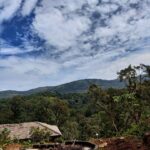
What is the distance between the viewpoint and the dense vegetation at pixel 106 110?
3510cm

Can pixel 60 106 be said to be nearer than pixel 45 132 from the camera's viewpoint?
No

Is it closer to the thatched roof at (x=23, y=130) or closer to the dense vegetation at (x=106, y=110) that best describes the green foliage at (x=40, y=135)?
the thatched roof at (x=23, y=130)

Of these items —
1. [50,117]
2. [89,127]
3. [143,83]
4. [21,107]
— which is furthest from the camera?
[21,107]

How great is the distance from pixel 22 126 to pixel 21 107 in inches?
1942

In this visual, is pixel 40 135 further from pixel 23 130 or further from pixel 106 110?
pixel 106 110

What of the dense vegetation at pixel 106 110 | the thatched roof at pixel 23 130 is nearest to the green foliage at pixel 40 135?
the thatched roof at pixel 23 130

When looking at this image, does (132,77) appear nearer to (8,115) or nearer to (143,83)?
(143,83)

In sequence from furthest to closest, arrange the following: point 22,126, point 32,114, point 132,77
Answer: point 32,114
point 132,77
point 22,126

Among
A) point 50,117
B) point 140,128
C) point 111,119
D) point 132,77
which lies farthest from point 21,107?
point 140,128

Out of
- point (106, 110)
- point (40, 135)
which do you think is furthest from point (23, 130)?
point (106, 110)

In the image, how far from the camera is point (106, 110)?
151 feet

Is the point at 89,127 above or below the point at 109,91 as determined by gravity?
below

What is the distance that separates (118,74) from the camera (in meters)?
42.0

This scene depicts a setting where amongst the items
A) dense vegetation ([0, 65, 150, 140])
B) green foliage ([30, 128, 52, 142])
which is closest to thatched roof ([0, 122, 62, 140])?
green foliage ([30, 128, 52, 142])
